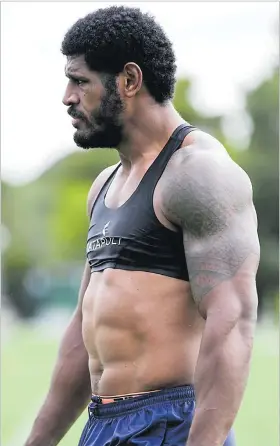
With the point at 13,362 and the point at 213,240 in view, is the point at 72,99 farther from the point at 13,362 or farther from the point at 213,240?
the point at 13,362

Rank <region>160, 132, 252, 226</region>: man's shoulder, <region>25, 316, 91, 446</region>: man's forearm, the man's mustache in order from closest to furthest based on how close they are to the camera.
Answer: <region>160, 132, 252, 226</region>: man's shoulder < the man's mustache < <region>25, 316, 91, 446</region>: man's forearm

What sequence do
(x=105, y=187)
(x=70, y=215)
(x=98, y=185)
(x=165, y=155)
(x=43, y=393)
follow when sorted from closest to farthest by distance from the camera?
1. (x=165, y=155)
2. (x=105, y=187)
3. (x=98, y=185)
4. (x=43, y=393)
5. (x=70, y=215)

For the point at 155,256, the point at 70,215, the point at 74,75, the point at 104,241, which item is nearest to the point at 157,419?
the point at 155,256

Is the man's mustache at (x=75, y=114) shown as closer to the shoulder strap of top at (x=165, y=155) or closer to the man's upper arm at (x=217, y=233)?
the shoulder strap of top at (x=165, y=155)

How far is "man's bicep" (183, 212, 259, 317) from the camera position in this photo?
137 inches

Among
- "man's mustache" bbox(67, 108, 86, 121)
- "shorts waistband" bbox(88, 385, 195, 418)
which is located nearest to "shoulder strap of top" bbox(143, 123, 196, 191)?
"man's mustache" bbox(67, 108, 86, 121)

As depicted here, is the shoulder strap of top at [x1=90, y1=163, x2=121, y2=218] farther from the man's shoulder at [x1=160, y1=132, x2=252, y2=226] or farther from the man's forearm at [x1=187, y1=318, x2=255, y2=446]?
the man's forearm at [x1=187, y1=318, x2=255, y2=446]

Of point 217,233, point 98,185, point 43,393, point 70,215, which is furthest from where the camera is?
point 70,215

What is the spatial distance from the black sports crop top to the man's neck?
0.14 feet

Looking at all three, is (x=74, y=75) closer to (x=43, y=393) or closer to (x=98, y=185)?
(x=98, y=185)

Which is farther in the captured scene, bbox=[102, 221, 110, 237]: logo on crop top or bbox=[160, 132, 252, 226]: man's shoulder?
bbox=[102, 221, 110, 237]: logo on crop top

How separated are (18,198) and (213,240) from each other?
2042 inches

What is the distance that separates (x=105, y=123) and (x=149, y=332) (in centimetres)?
75

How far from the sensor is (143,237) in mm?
3693
